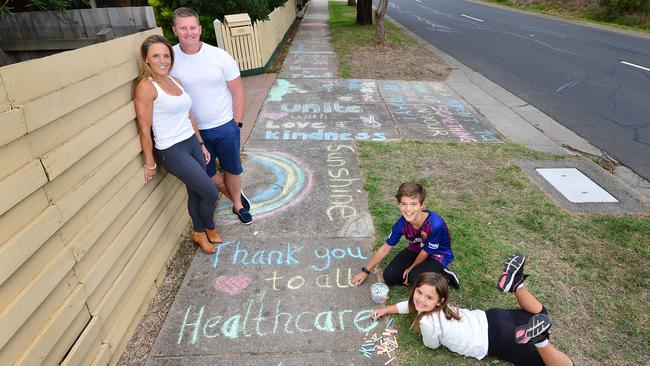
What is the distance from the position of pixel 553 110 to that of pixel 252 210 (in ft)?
21.5

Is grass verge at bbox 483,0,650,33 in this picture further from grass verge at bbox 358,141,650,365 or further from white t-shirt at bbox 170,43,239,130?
white t-shirt at bbox 170,43,239,130

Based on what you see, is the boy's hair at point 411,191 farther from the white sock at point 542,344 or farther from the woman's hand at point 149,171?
the woman's hand at point 149,171

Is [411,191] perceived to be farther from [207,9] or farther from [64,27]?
[207,9]

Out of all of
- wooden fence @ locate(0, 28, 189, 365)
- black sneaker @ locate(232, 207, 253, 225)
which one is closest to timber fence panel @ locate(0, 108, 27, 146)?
wooden fence @ locate(0, 28, 189, 365)

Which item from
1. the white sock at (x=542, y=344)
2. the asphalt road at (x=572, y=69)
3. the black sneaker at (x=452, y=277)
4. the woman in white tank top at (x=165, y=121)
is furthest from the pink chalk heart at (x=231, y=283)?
the asphalt road at (x=572, y=69)

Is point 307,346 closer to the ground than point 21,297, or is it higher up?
closer to the ground

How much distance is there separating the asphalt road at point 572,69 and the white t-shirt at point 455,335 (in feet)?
14.2

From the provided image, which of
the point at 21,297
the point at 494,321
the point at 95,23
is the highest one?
the point at 95,23

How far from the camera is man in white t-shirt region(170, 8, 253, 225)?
3.10 m

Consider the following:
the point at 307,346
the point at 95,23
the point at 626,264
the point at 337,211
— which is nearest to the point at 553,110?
the point at 626,264

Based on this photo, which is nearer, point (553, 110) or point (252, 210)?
→ point (252, 210)

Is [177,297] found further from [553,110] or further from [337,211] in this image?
[553,110]

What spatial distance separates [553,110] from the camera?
7738 mm

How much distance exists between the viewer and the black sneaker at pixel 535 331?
2307mm
